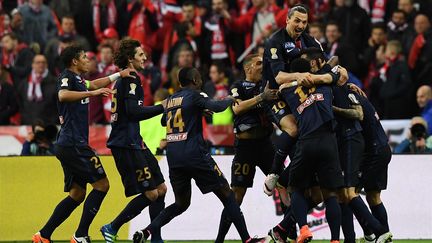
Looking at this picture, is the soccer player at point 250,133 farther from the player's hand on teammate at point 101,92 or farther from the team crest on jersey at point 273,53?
the player's hand on teammate at point 101,92

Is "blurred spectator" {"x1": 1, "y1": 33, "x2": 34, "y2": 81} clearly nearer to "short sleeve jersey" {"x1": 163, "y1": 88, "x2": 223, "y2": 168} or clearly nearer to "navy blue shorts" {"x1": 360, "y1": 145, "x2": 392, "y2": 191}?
"short sleeve jersey" {"x1": 163, "y1": 88, "x2": 223, "y2": 168}

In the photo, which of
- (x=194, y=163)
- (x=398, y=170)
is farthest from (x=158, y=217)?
(x=398, y=170)

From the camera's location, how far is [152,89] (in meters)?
20.3

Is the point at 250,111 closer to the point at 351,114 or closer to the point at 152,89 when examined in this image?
the point at 351,114

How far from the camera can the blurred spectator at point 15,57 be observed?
20.9 metres

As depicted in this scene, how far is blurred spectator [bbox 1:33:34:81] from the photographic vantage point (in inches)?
821

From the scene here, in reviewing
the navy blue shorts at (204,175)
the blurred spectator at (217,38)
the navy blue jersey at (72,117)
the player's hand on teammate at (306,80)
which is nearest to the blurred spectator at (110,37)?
the blurred spectator at (217,38)

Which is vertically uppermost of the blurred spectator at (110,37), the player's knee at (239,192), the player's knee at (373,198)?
the blurred spectator at (110,37)

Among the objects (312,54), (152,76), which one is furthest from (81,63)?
(152,76)

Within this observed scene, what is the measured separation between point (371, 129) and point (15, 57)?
9161mm

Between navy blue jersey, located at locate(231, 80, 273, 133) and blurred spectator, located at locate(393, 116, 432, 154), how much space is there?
3.18 metres

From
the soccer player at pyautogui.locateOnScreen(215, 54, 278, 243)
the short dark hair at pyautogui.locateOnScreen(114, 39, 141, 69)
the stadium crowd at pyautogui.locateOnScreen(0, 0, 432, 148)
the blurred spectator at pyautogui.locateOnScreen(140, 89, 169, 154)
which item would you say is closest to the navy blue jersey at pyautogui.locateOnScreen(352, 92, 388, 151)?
the soccer player at pyautogui.locateOnScreen(215, 54, 278, 243)

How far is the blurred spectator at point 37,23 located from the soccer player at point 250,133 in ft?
27.5

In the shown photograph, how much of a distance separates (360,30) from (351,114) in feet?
25.0
